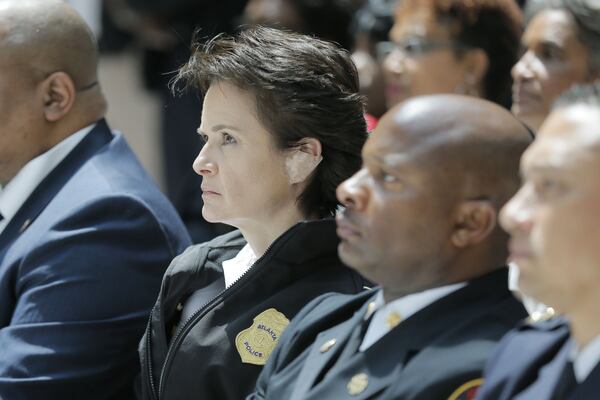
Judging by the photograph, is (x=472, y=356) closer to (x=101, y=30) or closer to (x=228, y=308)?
(x=228, y=308)

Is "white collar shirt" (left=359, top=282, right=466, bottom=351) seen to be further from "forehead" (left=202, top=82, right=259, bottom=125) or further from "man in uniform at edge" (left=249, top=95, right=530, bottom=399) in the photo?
"forehead" (left=202, top=82, right=259, bottom=125)

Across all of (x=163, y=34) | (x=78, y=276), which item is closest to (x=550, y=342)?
(x=78, y=276)

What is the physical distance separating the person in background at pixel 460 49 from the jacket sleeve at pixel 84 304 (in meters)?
1.45

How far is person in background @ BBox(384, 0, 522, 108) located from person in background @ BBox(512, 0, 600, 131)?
2.07 ft

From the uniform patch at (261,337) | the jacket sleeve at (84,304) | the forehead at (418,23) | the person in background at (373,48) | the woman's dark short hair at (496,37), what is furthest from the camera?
the person in background at (373,48)

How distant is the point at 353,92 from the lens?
322cm

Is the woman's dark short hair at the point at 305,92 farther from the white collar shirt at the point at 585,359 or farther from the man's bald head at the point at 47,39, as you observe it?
the white collar shirt at the point at 585,359

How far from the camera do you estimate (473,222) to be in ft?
7.93

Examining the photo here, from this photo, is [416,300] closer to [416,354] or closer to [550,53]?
[416,354]

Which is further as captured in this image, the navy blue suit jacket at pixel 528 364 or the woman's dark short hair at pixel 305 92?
the woman's dark short hair at pixel 305 92

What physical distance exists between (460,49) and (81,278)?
1.80 meters

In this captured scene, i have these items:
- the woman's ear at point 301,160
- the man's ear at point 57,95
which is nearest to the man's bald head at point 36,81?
the man's ear at point 57,95

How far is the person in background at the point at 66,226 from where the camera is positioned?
339cm

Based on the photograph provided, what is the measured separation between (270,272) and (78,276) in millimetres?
664
